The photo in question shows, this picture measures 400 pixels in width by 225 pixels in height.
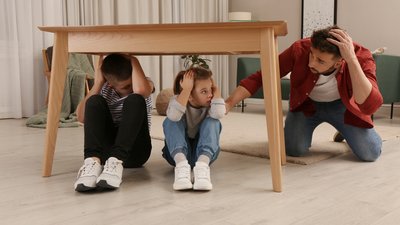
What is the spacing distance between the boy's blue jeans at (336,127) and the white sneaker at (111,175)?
93cm

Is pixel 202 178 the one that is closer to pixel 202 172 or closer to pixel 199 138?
pixel 202 172

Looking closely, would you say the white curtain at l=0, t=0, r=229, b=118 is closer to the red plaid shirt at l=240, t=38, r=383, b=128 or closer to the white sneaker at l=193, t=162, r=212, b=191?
the red plaid shirt at l=240, t=38, r=383, b=128

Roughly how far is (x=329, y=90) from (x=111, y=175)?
1.05m

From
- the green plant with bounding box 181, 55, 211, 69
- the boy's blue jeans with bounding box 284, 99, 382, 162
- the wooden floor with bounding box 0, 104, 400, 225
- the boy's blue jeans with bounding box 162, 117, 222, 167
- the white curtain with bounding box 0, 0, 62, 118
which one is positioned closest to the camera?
the wooden floor with bounding box 0, 104, 400, 225

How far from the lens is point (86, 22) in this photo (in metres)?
4.40

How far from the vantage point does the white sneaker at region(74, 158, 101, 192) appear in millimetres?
1434

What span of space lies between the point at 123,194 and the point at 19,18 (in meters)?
3.05

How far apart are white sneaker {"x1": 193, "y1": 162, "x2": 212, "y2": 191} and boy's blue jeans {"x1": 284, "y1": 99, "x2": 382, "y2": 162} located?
2.32 feet

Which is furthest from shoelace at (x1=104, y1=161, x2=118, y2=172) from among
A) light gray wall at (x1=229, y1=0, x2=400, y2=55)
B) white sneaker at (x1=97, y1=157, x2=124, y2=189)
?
light gray wall at (x1=229, y1=0, x2=400, y2=55)

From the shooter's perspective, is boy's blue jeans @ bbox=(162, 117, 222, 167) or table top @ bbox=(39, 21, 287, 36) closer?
table top @ bbox=(39, 21, 287, 36)

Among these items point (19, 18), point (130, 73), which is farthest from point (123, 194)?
point (19, 18)

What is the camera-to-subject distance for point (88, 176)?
4.78 feet

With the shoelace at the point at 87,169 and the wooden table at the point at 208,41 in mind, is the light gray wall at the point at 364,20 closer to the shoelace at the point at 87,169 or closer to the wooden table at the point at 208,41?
the wooden table at the point at 208,41

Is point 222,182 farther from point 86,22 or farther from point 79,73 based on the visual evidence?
point 86,22
